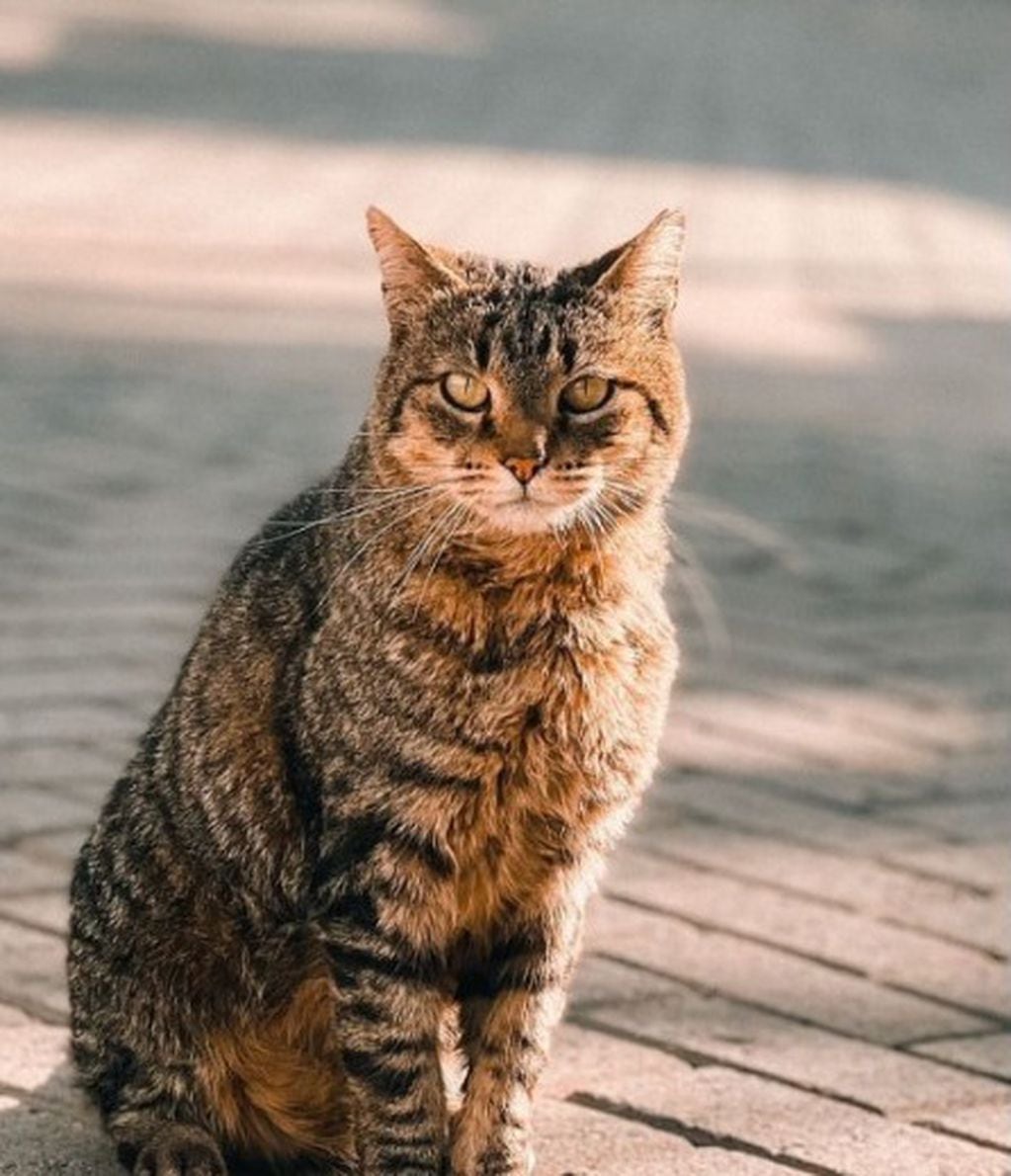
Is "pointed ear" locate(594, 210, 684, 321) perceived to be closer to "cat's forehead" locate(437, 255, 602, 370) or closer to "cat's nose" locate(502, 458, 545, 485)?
"cat's forehead" locate(437, 255, 602, 370)

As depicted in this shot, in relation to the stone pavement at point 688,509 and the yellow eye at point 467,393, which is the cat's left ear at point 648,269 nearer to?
the yellow eye at point 467,393

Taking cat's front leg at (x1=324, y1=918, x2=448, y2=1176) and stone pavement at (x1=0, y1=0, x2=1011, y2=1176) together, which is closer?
cat's front leg at (x1=324, y1=918, x2=448, y2=1176)

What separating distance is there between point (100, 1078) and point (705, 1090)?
0.82 metres

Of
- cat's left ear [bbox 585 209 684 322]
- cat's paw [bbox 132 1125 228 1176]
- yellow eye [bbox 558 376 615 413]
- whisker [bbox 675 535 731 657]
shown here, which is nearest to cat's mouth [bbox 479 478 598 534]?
yellow eye [bbox 558 376 615 413]

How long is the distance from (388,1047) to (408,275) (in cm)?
93

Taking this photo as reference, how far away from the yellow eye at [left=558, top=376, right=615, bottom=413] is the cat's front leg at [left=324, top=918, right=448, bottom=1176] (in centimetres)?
66

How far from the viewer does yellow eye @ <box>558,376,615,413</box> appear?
3199mm

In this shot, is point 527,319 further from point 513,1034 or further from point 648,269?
point 513,1034

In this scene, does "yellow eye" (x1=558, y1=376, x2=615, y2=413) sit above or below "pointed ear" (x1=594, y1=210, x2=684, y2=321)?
below

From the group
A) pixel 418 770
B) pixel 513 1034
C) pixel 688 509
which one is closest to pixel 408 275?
pixel 418 770

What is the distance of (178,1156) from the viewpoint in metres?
3.12

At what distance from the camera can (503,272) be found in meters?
3.32

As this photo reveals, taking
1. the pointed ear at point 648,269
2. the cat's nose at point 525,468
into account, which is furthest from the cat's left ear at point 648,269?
the cat's nose at point 525,468

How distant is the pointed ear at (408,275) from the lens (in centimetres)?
328
